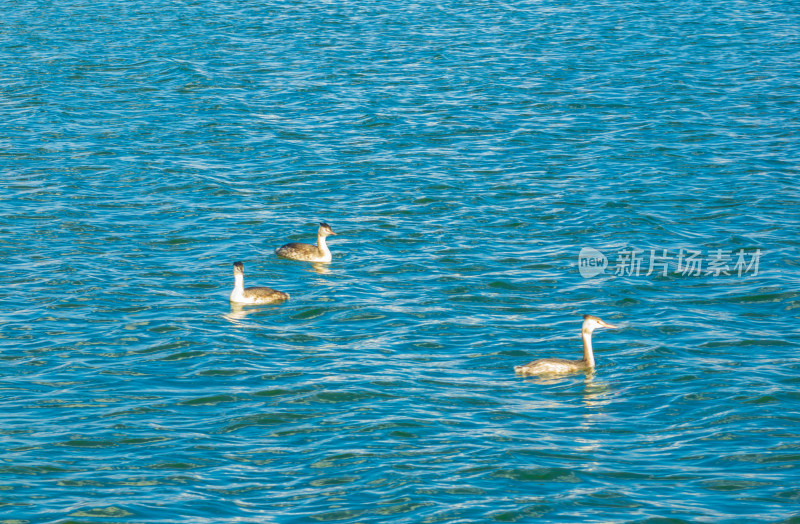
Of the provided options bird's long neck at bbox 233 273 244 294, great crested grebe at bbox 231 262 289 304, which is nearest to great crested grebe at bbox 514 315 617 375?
great crested grebe at bbox 231 262 289 304

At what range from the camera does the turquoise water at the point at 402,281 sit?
14.3 meters

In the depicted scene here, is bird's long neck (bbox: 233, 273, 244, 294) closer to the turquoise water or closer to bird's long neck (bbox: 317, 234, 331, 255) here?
the turquoise water

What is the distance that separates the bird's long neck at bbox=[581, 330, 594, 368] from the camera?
1747 cm

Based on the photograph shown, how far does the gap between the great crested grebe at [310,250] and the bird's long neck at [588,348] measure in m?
6.93

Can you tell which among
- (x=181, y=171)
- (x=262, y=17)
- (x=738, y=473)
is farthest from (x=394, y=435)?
(x=262, y=17)

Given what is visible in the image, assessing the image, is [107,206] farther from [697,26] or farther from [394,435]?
[697,26]

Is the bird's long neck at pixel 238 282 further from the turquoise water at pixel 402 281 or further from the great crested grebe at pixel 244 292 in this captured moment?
the turquoise water at pixel 402 281

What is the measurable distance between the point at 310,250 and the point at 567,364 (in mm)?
7184

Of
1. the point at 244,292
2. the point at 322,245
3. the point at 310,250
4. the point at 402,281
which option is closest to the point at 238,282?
the point at 244,292

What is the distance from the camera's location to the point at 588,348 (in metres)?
17.5

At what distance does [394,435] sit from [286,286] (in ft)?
23.1

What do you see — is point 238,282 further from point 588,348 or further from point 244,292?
point 588,348

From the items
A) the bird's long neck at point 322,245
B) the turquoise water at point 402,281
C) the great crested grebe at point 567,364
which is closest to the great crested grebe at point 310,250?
the bird's long neck at point 322,245

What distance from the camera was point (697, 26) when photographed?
45094 millimetres
